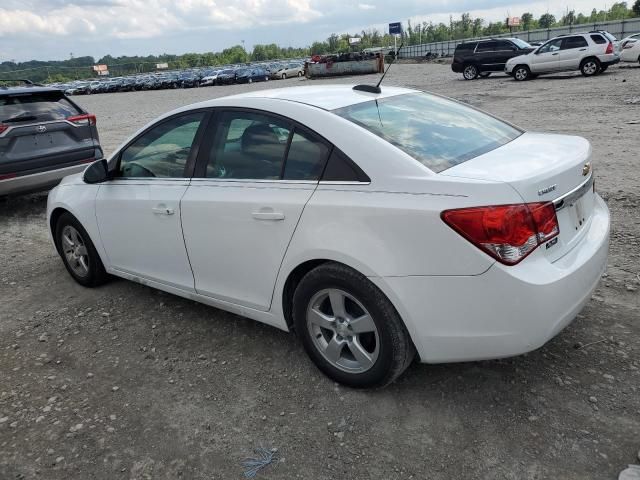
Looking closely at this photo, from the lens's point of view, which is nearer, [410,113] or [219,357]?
[410,113]

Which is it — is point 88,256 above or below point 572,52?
above

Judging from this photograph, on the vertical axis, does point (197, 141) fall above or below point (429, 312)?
above

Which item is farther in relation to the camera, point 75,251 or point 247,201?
point 75,251

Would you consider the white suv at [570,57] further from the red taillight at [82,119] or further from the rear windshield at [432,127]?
the rear windshield at [432,127]

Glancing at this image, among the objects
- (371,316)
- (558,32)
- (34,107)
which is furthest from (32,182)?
(558,32)

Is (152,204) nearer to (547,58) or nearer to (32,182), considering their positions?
(32,182)

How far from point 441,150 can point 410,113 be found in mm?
516

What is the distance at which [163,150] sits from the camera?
12.8 ft

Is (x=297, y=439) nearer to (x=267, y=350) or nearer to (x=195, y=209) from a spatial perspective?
(x=267, y=350)

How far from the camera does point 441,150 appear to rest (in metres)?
2.94

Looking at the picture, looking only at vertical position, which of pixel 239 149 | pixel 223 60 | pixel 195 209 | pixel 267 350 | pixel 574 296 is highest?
pixel 239 149

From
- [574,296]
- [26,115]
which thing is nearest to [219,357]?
[574,296]

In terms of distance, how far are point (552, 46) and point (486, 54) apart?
150 inches

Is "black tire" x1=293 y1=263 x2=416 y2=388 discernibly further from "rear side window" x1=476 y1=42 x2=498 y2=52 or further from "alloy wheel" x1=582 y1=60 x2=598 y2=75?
"rear side window" x1=476 y1=42 x2=498 y2=52
